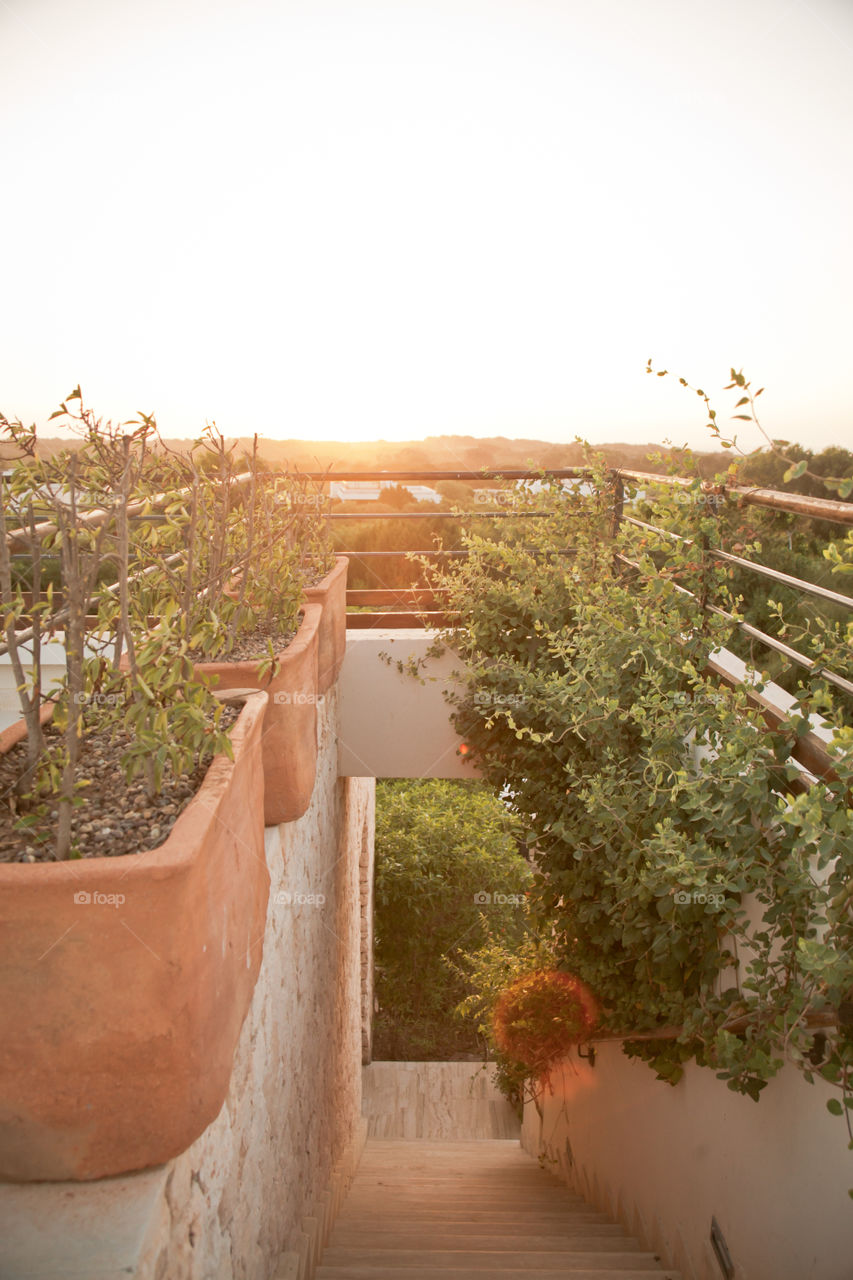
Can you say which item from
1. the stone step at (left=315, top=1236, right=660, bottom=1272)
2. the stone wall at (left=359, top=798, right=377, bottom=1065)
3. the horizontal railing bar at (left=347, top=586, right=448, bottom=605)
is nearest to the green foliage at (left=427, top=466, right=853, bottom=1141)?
the stone step at (left=315, top=1236, right=660, bottom=1272)

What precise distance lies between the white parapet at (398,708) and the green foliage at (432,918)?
4.16 meters

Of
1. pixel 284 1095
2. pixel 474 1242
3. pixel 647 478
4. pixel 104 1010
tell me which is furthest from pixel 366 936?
pixel 104 1010

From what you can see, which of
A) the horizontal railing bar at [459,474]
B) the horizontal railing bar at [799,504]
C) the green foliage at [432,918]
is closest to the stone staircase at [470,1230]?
the horizontal railing bar at [799,504]

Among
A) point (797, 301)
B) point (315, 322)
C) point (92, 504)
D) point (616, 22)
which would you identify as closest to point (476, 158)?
point (616, 22)

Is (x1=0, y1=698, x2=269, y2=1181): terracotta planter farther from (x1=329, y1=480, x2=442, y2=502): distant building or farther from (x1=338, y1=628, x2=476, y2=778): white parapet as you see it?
(x1=329, y1=480, x2=442, y2=502): distant building

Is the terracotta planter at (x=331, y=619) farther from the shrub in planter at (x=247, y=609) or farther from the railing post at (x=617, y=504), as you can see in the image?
the railing post at (x=617, y=504)

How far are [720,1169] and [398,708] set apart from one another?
2.61 metres

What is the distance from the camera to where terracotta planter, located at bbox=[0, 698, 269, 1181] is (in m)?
0.96

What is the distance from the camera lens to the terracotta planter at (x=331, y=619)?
309 centimetres

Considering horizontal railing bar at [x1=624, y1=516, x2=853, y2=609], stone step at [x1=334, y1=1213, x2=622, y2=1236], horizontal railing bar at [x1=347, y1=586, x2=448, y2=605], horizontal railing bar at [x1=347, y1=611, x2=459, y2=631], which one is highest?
horizontal railing bar at [x1=624, y1=516, x2=853, y2=609]

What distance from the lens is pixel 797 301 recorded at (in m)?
5.60

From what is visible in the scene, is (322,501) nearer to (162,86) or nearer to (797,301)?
(162,86)

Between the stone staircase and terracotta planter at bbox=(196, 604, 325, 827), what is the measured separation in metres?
1.52

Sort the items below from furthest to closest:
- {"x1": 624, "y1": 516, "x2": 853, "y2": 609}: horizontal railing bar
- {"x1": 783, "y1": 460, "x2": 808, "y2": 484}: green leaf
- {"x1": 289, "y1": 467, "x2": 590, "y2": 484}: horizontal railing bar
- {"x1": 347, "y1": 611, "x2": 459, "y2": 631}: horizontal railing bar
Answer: {"x1": 347, "y1": 611, "x2": 459, "y2": 631}: horizontal railing bar, {"x1": 289, "y1": 467, "x2": 590, "y2": 484}: horizontal railing bar, {"x1": 624, "y1": 516, "x2": 853, "y2": 609}: horizontal railing bar, {"x1": 783, "y1": 460, "x2": 808, "y2": 484}: green leaf
